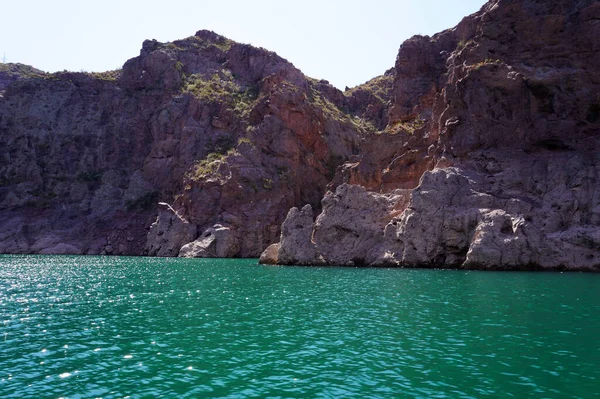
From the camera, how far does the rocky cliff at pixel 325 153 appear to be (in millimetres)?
66438

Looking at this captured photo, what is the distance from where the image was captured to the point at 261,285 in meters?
47.3

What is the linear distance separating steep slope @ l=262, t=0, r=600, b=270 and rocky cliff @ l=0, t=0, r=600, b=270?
234 mm

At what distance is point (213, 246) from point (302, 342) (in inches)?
3303

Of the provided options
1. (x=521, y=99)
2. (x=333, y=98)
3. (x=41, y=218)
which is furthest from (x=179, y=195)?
(x=521, y=99)

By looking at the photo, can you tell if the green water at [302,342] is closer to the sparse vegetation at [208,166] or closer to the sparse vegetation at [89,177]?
the sparse vegetation at [208,166]

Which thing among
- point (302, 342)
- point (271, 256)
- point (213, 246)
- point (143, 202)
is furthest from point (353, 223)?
point (143, 202)

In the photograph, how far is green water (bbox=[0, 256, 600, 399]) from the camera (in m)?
16.6

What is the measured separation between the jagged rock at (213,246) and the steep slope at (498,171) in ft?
81.1

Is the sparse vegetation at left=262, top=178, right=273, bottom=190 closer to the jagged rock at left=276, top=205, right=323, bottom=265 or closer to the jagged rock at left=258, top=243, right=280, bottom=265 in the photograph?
the jagged rock at left=258, top=243, right=280, bottom=265

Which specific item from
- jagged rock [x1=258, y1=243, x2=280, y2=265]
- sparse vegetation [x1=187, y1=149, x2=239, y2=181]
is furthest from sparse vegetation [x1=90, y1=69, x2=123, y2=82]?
jagged rock [x1=258, y1=243, x2=280, y2=265]

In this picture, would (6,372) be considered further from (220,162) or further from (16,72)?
(16,72)

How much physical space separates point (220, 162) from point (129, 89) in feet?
167

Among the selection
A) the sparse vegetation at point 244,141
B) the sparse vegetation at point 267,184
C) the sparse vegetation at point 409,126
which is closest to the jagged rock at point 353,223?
the sparse vegetation at point 409,126

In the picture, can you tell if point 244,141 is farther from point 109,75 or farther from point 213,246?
point 109,75
